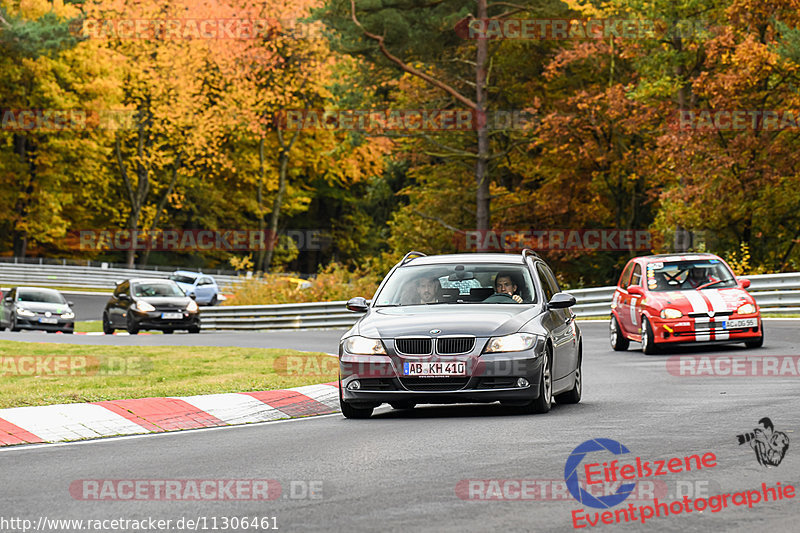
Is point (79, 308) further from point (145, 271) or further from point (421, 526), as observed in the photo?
point (421, 526)

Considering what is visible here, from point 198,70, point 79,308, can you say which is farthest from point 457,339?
point 198,70

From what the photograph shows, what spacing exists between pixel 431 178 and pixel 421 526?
155ft

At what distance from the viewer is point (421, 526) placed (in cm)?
660

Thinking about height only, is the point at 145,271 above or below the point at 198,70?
below

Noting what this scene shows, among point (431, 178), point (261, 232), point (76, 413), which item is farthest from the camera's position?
point (261, 232)

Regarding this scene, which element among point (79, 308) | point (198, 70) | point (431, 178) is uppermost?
point (198, 70)

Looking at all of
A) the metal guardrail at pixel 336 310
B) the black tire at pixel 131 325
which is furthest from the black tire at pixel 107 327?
the metal guardrail at pixel 336 310

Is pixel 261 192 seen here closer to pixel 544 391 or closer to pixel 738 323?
pixel 738 323

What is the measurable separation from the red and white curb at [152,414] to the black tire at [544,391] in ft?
9.18
